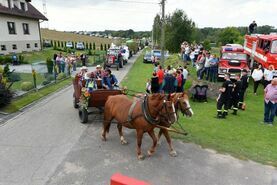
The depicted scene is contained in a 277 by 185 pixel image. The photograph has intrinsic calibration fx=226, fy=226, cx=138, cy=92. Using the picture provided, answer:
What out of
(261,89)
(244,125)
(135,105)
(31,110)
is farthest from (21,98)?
(261,89)

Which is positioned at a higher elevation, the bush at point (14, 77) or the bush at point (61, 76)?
the bush at point (14, 77)

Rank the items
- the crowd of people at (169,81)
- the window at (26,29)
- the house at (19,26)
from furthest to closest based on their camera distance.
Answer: the window at (26,29), the house at (19,26), the crowd of people at (169,81)

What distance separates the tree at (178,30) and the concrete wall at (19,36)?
63.4ft

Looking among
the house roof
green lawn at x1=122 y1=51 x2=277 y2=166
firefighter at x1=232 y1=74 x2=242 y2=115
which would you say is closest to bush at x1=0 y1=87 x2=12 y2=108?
green lawn at x1=122 y1=51 x2=277 y2=166

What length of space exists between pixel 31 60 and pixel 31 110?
64.9ft

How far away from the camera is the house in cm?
2694

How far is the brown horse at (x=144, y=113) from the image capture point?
17.7 ft

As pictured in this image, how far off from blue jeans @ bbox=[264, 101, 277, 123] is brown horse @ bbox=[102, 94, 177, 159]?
4650mm

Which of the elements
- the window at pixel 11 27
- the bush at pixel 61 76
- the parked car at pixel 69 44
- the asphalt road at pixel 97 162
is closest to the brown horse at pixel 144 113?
the asphalt road at pixel 97 162

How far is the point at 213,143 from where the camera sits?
678cm

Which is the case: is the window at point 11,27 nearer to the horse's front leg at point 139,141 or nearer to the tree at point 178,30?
the tree at point 178,30

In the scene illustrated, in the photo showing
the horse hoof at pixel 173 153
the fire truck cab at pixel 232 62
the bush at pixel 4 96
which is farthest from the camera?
the fire truck cab at pixel 232 62

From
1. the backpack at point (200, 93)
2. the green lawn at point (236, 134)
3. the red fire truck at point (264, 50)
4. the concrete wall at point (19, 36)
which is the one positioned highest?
the concrete wall at point (19, 36)

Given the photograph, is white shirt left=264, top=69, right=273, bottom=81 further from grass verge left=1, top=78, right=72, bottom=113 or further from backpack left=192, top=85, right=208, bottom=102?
grass verge left=1, top=78, right=72, bottom=113
